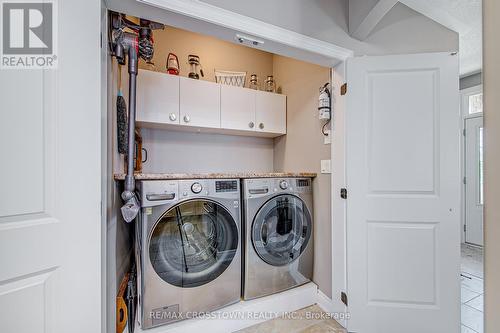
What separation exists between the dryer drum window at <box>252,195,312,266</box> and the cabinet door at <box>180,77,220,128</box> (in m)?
1.05

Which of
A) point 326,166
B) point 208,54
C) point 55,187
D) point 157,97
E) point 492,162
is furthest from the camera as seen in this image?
point 208,54

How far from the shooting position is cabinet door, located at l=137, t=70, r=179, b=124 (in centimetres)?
191

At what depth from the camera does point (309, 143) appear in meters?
2.11

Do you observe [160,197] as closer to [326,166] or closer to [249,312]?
[249,312]

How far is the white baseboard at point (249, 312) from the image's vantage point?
148cm

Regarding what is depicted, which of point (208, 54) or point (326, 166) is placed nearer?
point (326, 166)

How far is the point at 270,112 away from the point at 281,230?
4.37 ft

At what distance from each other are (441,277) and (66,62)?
8.04ft

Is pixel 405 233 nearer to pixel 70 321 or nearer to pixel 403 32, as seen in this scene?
pixel 403 32

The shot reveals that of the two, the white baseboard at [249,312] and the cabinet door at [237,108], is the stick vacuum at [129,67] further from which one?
the cabinet door at [237,108]

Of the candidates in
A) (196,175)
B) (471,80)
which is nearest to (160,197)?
(196,175)

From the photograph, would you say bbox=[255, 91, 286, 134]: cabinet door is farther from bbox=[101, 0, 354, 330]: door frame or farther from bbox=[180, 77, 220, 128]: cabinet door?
bbox=[101, 0, 354, 330]: door frame

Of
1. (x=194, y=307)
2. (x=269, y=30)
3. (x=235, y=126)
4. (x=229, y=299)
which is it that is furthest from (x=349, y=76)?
(x=194, y=307)

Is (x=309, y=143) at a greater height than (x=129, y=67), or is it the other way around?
(x=129, y=67)
